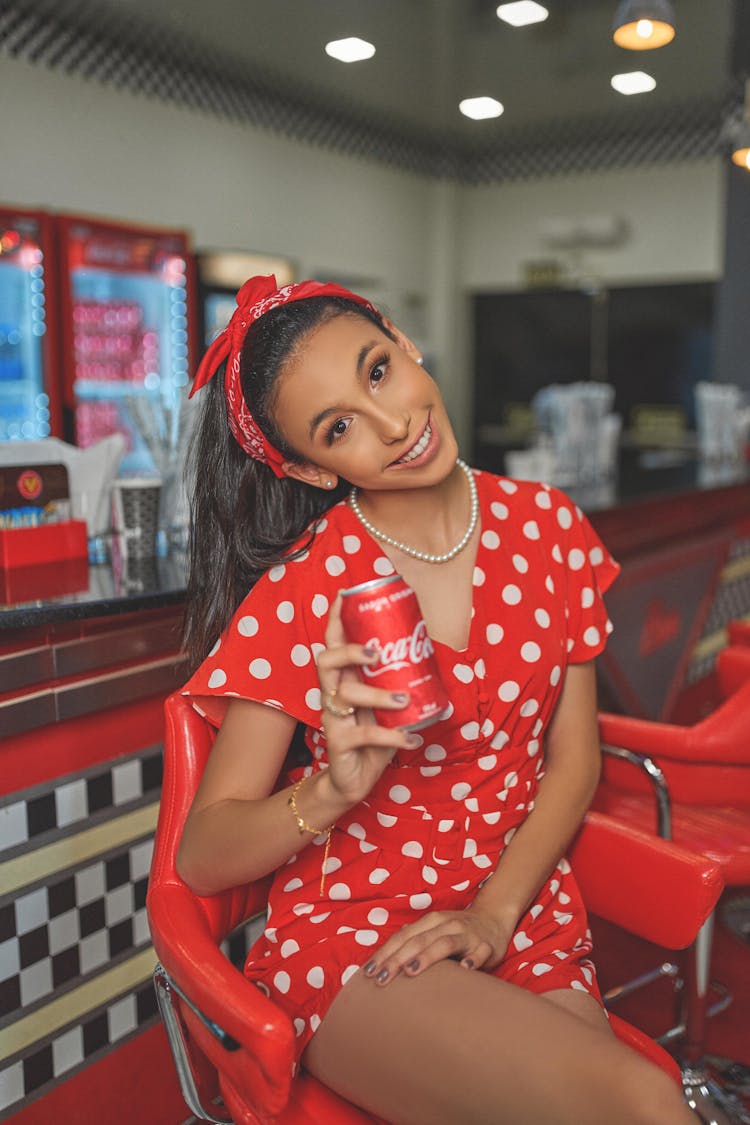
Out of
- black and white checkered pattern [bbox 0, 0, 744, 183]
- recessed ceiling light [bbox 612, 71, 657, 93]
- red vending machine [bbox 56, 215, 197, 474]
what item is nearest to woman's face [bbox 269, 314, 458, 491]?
red vending machine [bbox 56, 215, 197, 474]

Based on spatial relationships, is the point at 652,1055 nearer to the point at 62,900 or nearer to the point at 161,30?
the point at 62,900

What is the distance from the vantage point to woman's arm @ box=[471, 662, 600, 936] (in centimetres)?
130

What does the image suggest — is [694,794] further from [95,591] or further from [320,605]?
[95,591]

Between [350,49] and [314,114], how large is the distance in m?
1.14

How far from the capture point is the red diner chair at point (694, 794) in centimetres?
180

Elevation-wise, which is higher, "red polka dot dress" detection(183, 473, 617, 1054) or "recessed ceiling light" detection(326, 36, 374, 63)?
"recessed ceiling light" detection(326, 36, 374, 63)

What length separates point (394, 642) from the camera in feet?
3.14

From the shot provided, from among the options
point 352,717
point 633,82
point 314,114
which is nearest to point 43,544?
point 352,717

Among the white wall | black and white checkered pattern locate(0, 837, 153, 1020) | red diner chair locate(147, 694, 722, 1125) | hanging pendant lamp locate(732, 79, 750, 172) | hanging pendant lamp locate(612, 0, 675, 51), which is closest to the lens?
red diner chair locate(147, 694, 722, 1125)

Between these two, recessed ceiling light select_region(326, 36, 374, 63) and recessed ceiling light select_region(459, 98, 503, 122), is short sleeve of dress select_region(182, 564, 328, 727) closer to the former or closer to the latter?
recessed ceiling light select_region(326, 36, 374, 63)

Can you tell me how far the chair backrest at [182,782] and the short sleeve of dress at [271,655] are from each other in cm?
3

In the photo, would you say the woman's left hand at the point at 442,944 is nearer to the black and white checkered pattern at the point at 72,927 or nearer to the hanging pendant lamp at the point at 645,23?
the black and white checkered pattern at the point at 72,927

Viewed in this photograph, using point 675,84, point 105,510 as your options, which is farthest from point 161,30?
point 105,510

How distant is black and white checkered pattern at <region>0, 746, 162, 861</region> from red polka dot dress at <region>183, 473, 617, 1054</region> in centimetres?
44
